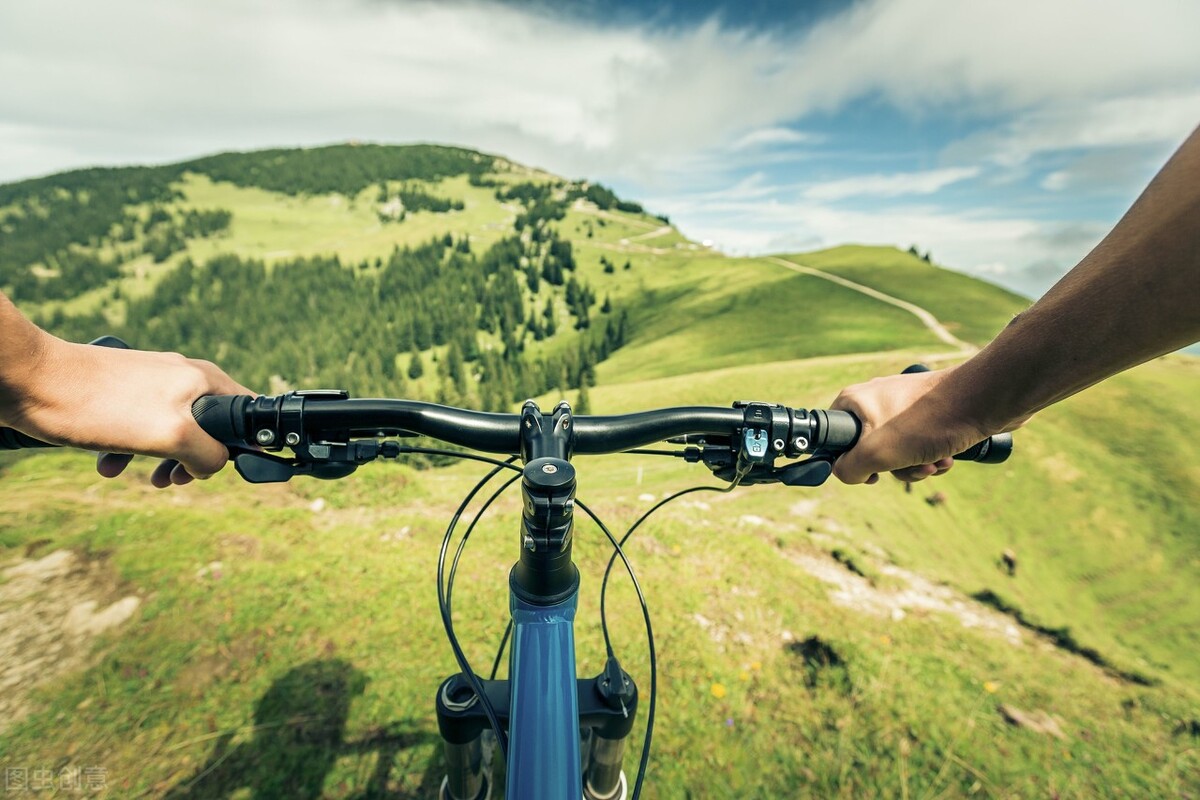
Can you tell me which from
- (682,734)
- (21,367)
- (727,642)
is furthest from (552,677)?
(727,642)

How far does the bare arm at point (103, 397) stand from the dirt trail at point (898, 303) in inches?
1684

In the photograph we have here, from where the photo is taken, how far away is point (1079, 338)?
151 cm

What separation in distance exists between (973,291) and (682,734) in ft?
302

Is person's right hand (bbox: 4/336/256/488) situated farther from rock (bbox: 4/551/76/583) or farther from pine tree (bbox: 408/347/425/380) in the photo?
pine tree (bbox: 408/347/425/380)

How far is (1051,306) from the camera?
1.55 meters

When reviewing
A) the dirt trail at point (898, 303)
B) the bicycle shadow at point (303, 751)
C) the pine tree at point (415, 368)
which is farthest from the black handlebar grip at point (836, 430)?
the pine tree at point (415, 368)

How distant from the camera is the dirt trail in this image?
152 ft

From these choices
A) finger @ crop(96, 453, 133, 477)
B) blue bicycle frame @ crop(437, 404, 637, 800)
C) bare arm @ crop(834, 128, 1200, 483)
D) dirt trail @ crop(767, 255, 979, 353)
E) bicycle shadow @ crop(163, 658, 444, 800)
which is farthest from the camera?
dirt trail @ crop(767, 255, 979, 353)

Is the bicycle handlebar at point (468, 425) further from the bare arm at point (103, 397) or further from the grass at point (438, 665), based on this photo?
the grass at point (438, 665)

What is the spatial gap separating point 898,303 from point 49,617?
8345cm

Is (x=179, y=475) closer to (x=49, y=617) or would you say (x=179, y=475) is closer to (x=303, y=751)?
(x=303, y=751)

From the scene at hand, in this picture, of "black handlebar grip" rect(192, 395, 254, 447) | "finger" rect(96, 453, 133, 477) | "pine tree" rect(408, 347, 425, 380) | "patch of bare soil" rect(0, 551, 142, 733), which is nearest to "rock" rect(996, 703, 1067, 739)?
"black handlebar grip" rect(192, 395, 254, 447)

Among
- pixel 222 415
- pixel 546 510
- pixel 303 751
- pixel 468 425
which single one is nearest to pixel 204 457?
pixel 222 415

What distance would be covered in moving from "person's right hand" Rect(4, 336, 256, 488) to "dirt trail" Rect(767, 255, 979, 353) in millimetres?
42763
